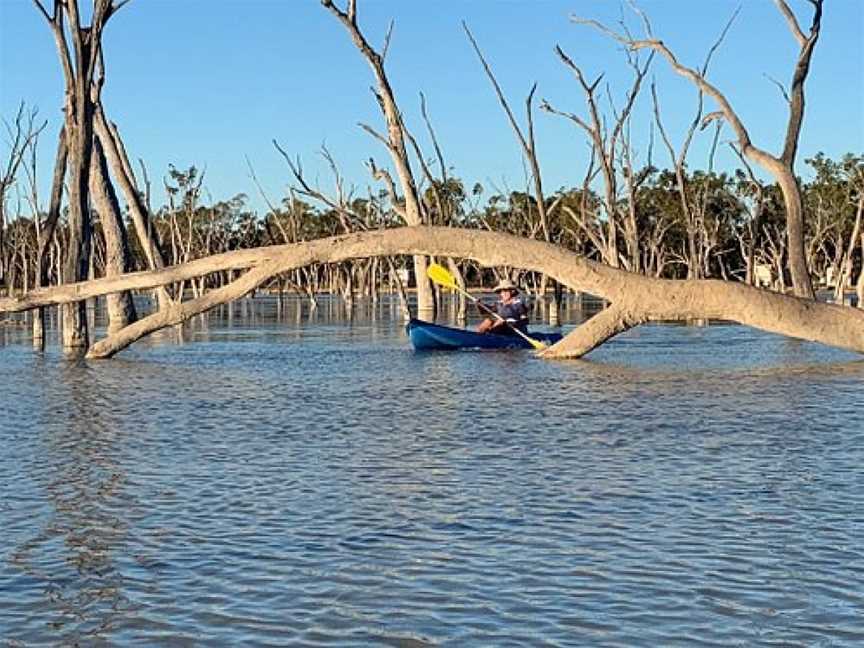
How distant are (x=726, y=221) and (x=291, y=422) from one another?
63964mm

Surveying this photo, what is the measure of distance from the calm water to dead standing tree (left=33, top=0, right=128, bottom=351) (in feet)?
28.6

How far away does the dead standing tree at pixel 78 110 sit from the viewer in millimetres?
27438

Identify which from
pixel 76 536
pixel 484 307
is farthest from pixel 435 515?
pixel 484 307

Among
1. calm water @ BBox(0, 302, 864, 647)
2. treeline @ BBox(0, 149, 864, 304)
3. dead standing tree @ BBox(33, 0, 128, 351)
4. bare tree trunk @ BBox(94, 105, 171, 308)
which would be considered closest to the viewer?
calm water @ BBox(0, 302, 864, 647)

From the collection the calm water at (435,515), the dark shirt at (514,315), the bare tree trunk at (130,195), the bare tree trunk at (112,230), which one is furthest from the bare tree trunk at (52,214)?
the calm water at (435,515)

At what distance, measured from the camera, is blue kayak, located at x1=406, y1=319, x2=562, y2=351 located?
92.4 feet

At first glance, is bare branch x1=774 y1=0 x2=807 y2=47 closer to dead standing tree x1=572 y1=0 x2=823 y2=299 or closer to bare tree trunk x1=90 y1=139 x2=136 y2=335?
dead standing tree x1=572 y1=0 x2=823 y2=299

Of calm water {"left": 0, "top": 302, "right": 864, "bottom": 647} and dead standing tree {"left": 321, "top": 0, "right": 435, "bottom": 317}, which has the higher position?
dead standing tree {"left": 321, "top": 0, "right": 435, "bottom": 317}

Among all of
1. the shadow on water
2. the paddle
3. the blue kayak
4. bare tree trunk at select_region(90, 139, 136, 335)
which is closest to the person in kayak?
the paddle

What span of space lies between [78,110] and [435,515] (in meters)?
19.5

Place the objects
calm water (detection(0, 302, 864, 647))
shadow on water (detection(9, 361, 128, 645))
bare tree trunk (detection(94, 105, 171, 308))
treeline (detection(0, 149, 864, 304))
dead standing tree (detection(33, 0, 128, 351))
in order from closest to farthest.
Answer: calm water (detection(0, 302, 864, 647))
shadow on water (detection(9, 361, 128, 645))
dead standing tree (detection(33, 0, 128, 351))
bare tree trunk (detection(94, 105, 171, 308))
treeline (detection(0, 149, 864, 304))

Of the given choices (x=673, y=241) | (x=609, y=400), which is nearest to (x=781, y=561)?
(x=609, y=400)

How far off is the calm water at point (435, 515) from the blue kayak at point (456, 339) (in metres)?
8.38

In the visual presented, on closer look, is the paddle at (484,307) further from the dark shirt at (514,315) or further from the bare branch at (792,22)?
the bare branch at (792,22)
